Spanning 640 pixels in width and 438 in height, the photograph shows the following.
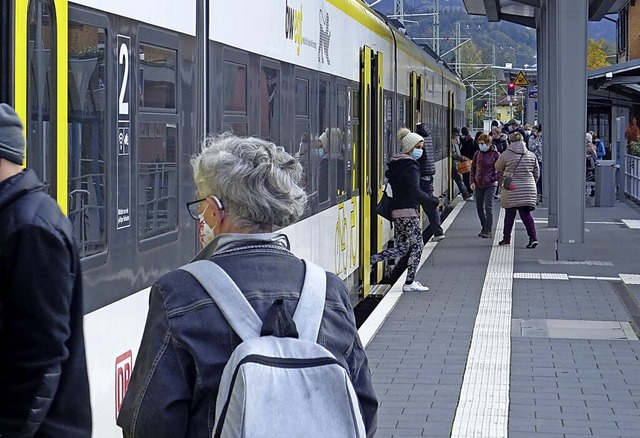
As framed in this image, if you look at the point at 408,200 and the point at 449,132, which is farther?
the point at 449,132

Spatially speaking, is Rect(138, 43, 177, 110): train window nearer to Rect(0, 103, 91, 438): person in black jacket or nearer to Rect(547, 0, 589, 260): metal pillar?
Rect(0, 103, 91, 438): person in black jacket

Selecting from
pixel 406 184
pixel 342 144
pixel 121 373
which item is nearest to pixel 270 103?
pixel 121 373

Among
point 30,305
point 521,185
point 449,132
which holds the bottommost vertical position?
point 30,305

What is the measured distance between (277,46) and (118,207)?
364cm

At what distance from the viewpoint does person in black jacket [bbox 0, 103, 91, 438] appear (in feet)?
11.1

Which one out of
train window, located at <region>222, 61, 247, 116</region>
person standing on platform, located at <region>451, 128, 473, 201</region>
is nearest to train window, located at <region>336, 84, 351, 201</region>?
train window, located at <region>222, 61, 247, 116</region>

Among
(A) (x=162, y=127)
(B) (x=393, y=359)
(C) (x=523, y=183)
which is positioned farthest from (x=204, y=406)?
(C) (x=523, y=183)

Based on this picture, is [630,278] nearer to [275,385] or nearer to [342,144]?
[342,144]

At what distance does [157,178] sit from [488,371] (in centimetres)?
445

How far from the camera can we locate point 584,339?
11.0 metres

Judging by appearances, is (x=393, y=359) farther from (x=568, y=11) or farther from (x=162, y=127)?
(x=568, y=11)

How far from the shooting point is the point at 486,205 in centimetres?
2062

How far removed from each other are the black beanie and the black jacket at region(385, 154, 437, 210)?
33.4ft

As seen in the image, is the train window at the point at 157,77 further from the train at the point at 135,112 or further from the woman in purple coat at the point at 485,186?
the woman in purple coat at the point at 485,186
